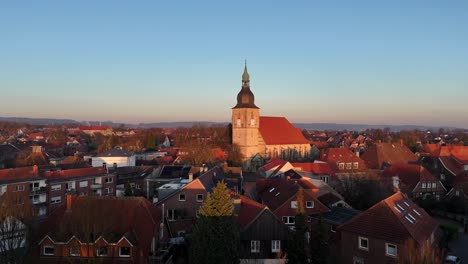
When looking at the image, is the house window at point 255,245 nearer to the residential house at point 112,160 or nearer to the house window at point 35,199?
the house window at point 35,199

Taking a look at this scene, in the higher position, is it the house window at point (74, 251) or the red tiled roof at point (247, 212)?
the red tiled roof at point (247, 212)

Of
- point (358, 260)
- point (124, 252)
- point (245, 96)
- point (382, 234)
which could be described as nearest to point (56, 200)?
point (124, 252)

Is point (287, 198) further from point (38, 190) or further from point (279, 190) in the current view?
point (38, 190)

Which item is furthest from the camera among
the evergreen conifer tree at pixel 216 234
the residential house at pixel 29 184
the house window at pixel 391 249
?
the residential house at pixel 29 184

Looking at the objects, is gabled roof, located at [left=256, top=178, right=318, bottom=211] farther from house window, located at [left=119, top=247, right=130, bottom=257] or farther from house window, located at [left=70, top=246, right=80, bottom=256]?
house window, located at [left=70, top=246, right=80, bottom=256]

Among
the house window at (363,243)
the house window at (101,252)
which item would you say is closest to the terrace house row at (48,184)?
the house window at (101,252)

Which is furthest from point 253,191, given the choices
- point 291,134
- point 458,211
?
point 291,134
